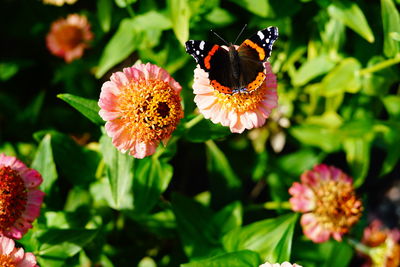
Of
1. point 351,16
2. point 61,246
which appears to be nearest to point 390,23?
point 351,16

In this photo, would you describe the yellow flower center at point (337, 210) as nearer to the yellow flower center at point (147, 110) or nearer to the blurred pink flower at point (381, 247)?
the blurred pink flower at point (381, 247)

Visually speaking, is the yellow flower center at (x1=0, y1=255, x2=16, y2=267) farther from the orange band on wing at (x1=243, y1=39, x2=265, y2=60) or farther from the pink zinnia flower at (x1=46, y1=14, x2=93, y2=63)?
the pink zinnia flower at (x1=46, y1=14, x2=93, y2=63)

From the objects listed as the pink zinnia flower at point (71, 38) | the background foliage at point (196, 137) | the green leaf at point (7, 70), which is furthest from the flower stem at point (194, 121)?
the green leaf at point (7, 70)

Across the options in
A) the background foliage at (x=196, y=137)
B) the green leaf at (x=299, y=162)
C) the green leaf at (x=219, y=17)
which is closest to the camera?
the background foliage at (x=196, y=137)

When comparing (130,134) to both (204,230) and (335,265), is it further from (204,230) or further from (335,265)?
(335,265)

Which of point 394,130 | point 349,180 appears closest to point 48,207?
point 349,180

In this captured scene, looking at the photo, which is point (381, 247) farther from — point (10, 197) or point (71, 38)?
point (71, 38)

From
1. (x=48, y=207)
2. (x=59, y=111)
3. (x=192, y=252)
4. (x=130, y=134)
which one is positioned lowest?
(x=192, y=252)

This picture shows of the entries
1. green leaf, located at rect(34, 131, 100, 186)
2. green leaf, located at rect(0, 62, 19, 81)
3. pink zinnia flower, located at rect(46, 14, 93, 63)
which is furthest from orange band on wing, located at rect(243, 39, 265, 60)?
green leaf, located at rect(0, 62, 19, 81)
